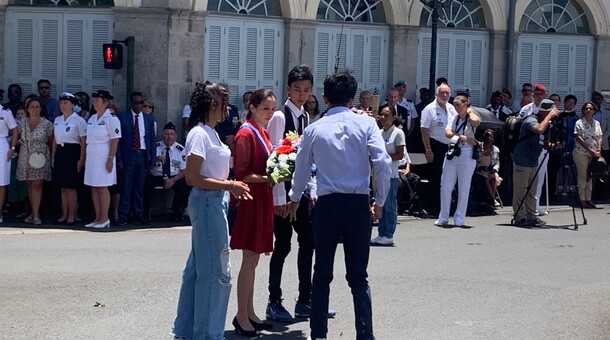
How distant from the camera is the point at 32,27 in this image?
18578 millimetres

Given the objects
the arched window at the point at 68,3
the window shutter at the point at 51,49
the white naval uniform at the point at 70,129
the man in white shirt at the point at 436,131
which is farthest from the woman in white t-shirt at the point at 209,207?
the window shutter at the point at 51,49

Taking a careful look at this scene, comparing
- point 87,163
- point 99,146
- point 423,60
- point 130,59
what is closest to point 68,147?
point 87,163

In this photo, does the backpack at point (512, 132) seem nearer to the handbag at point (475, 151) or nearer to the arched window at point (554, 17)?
the handbag at point (475, 151)

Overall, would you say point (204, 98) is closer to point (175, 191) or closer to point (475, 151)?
point (475, 151)

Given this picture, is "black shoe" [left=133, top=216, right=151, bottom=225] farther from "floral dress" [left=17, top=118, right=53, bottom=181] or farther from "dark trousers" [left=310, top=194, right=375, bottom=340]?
"dark trousers" [left=310, top=194, right=375, bottom=340]

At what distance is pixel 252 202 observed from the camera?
846 cm

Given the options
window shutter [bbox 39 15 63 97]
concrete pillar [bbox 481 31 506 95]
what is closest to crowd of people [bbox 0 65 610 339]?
window shutter [bbox 39 15 63 97]

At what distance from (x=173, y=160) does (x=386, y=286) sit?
6.27m

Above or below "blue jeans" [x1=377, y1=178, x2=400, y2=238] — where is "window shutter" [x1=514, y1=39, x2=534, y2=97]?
above

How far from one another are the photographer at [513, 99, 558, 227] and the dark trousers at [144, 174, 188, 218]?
479 centimetres

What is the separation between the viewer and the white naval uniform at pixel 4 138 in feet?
50.6

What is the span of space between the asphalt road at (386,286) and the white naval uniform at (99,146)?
776 mm

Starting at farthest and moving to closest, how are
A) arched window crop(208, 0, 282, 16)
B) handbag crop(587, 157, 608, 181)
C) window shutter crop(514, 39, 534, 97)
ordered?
1. window shutter crop(514, 39, 534, 97)
2. arched window crop(208, 0, 282, 16)
3. handbag crop(587, 157, 608, 181)

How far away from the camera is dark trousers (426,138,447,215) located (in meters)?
16.7
